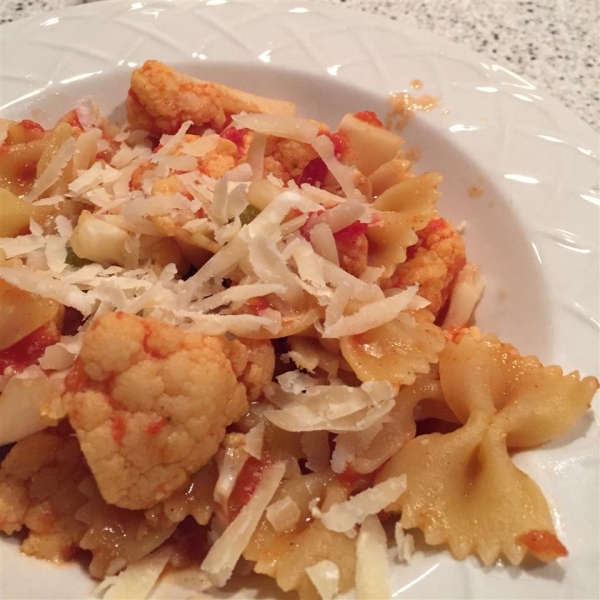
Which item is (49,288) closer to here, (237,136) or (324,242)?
(324,242)

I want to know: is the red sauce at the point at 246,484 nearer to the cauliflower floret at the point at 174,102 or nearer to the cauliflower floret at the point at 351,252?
the cauliflower floret at the point at 351,252

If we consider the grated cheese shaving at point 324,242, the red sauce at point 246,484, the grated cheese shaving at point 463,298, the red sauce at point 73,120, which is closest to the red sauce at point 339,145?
the grated cheese shaving at point 324,242

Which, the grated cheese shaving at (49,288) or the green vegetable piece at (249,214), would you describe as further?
the green vegetable piece at (249,214)

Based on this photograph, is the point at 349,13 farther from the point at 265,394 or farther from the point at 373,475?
the point at 373,475

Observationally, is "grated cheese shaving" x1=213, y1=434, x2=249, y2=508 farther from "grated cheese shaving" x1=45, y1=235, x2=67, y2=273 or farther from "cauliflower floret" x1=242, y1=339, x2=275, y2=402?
"grated cheese shaving" x1=45, y1=235, x2=67, y2=273

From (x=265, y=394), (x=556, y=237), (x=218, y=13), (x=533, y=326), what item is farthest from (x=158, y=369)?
(x=218, y=13)

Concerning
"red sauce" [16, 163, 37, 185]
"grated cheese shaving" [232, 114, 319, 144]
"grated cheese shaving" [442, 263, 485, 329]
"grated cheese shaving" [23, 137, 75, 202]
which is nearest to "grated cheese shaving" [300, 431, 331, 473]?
"grated cheese shaving" [442, 263, 485, 329]
